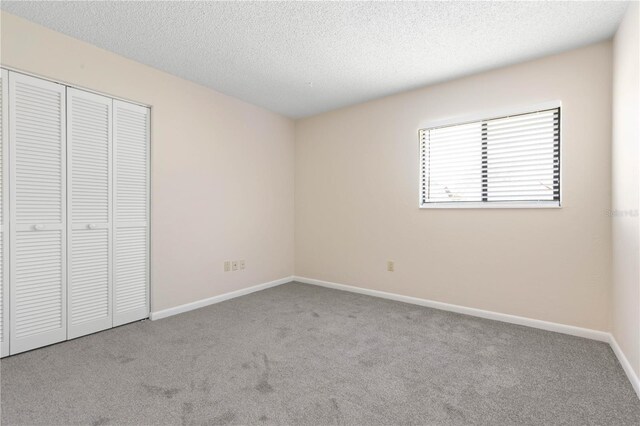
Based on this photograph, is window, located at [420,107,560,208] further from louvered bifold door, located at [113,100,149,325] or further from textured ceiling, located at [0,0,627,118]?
louvered bifold door, located at [113,100,149,325]

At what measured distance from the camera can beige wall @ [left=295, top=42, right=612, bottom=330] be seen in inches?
99.9

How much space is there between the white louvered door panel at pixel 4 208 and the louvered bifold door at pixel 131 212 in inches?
27.3

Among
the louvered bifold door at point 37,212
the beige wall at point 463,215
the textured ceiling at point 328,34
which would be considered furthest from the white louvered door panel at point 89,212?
the beige wall at point 463,215

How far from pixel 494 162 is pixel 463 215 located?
60cm

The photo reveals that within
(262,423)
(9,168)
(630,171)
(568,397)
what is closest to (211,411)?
(262,423)

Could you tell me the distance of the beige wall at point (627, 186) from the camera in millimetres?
1843

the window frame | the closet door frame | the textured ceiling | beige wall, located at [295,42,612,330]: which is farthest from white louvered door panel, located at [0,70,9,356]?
the window frame

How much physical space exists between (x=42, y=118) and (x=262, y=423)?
269 cm

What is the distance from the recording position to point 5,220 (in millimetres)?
2172

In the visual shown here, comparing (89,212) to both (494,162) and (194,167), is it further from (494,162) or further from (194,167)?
(494,162)

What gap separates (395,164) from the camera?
3668 millimetres

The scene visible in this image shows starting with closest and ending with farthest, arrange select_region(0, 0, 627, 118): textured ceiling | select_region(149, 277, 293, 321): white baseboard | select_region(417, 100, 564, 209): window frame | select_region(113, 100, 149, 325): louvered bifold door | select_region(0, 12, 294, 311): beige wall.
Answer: select_region(0, 0, 627, 118): textured ceiling → select_region(0, 12, 294, 311): beige wall → select_region(417, 100, 564, 209): window frame → select_region(113, 100, 149, 325): louvered bifold door → select_region(149, 277, 293, 321): white baseboard

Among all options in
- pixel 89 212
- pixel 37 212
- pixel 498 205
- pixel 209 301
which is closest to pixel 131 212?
pixel 89 212

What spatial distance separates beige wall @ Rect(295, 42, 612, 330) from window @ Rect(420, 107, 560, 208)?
0.11m
